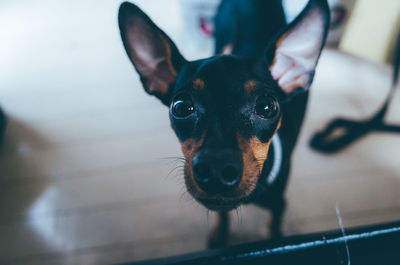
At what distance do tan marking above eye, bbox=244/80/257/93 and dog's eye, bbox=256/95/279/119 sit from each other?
45mm

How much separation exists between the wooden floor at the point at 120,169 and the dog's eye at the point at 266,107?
2.39ft

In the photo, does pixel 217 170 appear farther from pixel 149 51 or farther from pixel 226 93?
pixel 149 51

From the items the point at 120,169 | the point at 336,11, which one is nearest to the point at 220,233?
the point at 120,169

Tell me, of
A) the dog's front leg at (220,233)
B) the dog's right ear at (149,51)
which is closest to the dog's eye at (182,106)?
the dog's right ear at (149,51)

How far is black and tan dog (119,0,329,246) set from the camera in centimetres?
76

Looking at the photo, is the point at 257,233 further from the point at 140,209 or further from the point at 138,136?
the point at 138,136

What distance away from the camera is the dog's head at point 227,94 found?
760 millimetres

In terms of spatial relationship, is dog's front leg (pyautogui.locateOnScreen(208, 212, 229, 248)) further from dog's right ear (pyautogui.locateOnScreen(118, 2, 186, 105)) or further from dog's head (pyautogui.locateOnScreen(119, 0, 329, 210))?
dog's right ear (pyautogui.locateOnScreen(118, 2, 186, 105))

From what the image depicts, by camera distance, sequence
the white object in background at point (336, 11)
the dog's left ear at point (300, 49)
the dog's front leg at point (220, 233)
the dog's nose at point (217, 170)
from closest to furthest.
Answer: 1. the dog's nose at point (217, 170)
2. the dog's left ear at point (300, 49)
3. the dog's front leg at point (220, 233)
4. the white object in background at point (336, 11)

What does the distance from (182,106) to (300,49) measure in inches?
19.0

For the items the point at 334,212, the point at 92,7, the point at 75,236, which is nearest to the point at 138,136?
the point at 75,236

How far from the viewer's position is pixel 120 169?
183 centimetres

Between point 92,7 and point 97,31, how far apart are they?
590 millimetres

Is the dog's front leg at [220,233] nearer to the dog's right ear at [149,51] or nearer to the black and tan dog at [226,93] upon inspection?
the black and tan dog at [226,93]
